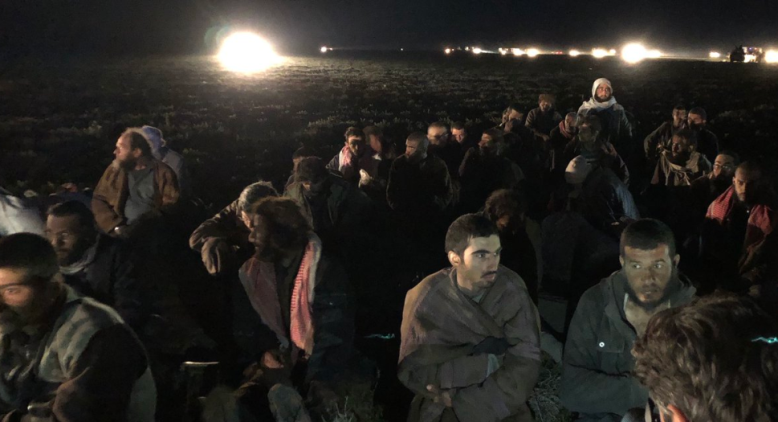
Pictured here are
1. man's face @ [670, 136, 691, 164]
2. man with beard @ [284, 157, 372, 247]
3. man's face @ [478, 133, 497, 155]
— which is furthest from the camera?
man's face @ [670, 136, 691, 164]

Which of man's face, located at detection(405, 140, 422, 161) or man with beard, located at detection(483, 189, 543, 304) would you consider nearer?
man with beard, located at detection(483, 189, 543, 304)

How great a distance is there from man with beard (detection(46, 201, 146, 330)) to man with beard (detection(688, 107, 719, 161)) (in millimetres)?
8055

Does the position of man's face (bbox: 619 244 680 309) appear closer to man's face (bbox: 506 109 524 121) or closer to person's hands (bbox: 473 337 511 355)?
person's hands (bbox: 473 337 511 355)

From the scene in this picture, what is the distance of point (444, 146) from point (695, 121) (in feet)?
12.3

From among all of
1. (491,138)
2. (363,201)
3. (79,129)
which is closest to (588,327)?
(363,201)

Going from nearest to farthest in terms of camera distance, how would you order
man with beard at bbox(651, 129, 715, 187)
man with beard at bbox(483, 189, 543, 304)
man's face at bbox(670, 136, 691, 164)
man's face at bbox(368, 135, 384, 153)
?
1. man with beard at bbox(483, 189, 543, 304)
2. man with beard at bbox(651, 129, 715, 187)
3. man's face at bbox(670, 136, 691, 164)
4. man's face at bbox(368, 135, 384, 153)

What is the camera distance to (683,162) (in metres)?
8.31

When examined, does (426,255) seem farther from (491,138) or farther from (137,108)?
(137,108)

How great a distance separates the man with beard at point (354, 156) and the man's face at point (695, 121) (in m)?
4.83

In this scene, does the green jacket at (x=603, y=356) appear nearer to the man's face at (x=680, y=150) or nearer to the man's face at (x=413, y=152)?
the man's face at (x=413, y=152)

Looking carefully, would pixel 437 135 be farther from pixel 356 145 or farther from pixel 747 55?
pixel 747 55

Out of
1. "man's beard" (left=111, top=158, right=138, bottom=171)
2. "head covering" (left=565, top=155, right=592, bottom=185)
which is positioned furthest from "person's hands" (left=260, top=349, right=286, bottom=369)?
"man's beard" (left=111, top=158, right=138, bottom=171)

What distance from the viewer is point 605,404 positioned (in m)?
3.33

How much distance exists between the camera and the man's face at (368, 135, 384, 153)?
9070mm
